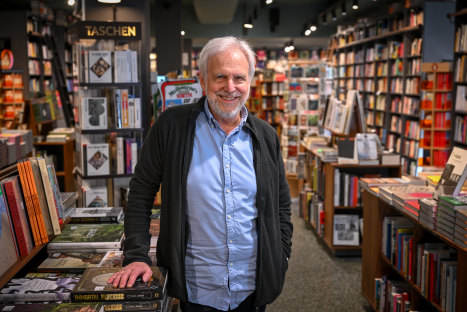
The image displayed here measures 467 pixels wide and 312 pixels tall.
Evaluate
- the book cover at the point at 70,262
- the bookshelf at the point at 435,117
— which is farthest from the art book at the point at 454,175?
the bookshelf at the point at 435,117

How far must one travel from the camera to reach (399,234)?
339cm

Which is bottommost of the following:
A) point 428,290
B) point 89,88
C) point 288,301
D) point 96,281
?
point 288,301

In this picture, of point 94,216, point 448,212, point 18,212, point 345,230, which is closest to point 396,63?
point 345,230

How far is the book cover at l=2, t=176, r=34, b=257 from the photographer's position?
1.97 m

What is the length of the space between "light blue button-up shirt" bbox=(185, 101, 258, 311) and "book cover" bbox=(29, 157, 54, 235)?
2.39 feet

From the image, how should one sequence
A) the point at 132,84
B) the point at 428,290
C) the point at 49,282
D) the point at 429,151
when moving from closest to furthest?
the point at 49,282, the point at 428,290, the point at 132,84, the point at 429,151

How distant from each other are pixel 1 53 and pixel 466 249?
10.4 metres

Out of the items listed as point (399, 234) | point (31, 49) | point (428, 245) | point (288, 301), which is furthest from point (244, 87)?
point (31, 49)

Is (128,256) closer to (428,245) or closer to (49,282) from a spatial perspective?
(49,282)

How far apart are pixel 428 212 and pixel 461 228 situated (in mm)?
358

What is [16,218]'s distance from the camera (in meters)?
2.00

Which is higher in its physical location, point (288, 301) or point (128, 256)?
point (128, 256)

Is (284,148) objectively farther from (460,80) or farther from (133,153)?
(133,153)

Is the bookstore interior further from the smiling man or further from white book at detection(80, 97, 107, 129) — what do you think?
the smiling man
